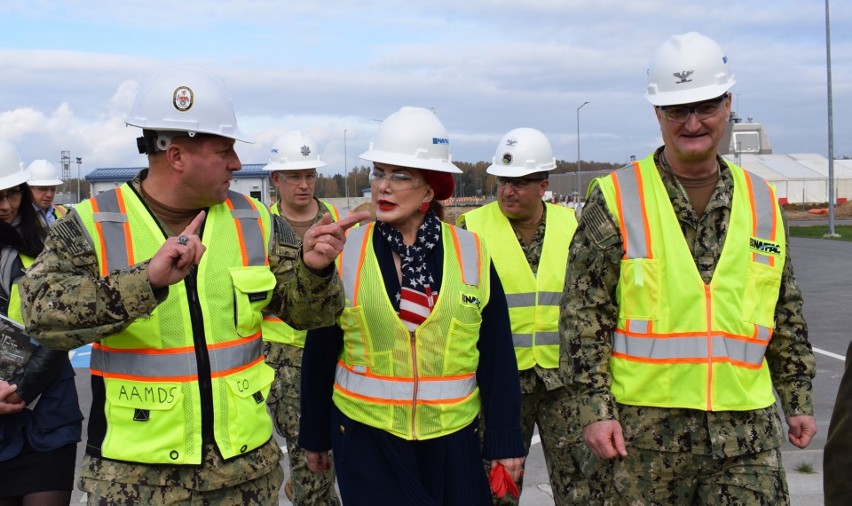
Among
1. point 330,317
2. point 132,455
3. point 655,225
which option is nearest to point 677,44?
point 655,225

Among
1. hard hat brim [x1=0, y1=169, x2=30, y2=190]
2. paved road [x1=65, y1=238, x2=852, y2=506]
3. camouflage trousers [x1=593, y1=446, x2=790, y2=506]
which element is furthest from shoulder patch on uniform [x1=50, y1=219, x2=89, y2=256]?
paved road [x1=65, y1=238, x2=852, y2=506]

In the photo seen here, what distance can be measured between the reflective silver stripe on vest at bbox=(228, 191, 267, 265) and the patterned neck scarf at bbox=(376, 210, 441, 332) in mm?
667

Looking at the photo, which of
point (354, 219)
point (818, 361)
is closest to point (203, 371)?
point (354, 219)

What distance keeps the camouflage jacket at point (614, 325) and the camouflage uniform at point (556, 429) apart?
142cm

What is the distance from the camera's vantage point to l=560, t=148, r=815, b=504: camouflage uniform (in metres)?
3.43

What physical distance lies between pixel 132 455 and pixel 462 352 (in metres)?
1.39

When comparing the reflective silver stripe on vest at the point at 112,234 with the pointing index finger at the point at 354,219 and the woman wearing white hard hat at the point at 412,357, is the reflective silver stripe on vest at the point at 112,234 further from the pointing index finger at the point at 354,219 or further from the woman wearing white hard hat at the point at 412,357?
the woman wearing white hard hat at the point at 412,357

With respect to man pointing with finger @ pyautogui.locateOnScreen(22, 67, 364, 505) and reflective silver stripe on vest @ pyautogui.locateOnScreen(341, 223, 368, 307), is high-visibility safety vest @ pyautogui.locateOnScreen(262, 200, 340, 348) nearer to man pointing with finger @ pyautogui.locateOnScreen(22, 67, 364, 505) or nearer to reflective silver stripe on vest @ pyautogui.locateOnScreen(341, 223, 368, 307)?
reflective silver stripe on vest @ pyautogui.locateOnScreen(341, 223, 368, 307)

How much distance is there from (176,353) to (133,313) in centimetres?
33

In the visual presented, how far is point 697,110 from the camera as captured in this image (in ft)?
11.7

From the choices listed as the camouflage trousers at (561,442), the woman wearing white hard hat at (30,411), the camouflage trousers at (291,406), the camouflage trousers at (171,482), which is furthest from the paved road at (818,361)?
the camouflage trousers at (171,482)

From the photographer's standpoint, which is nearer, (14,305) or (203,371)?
(203,371)

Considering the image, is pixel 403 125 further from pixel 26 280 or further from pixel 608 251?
pixel 26 280

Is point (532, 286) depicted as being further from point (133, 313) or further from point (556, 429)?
point (133, 313)
